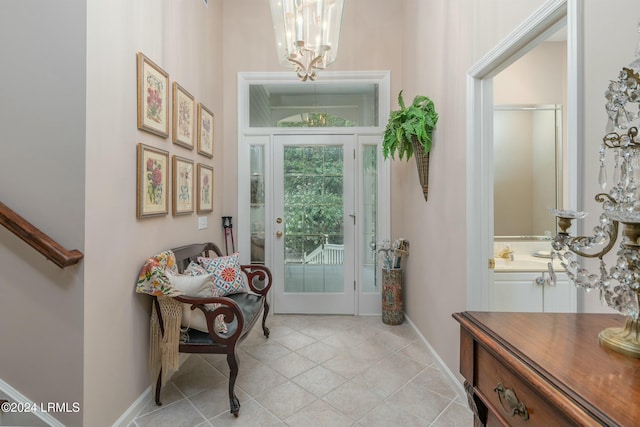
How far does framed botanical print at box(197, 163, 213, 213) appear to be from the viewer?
9.66ft

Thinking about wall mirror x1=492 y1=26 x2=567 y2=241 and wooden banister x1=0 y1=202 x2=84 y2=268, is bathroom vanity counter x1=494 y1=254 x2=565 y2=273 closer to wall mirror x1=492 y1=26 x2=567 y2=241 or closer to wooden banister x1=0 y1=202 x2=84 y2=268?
wall mirror x1=492 y1=26 x2=567 y2=241

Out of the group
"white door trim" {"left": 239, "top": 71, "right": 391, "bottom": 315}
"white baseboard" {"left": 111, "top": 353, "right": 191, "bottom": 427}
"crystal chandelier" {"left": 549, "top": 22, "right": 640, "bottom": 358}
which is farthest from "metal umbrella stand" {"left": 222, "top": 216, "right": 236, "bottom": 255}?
"crystal chandelier" {"left": 549, "top": 22, "right": 640, "bottom": 358}

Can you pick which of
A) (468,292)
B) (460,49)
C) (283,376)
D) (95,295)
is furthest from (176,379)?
(460,49)

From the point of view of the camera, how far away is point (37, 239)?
1.45 meters

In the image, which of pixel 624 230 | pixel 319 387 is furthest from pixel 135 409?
pixel 624 230

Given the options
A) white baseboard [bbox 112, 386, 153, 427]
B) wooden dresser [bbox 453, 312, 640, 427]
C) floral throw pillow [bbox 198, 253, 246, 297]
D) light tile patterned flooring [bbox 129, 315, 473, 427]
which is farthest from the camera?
floral throw pillow [bbox 198, 253, 246, 297]

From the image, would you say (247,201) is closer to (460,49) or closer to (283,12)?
(283,12)

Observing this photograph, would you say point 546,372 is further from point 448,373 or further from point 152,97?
point 152,97

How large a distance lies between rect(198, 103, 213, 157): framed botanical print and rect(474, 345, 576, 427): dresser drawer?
286 cm

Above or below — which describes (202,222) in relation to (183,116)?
below

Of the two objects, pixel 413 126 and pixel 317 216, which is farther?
pixel 317 216

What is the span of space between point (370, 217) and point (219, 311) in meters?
2.27

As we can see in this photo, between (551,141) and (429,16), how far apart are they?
1.63 meters

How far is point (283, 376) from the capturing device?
235 centimetres
